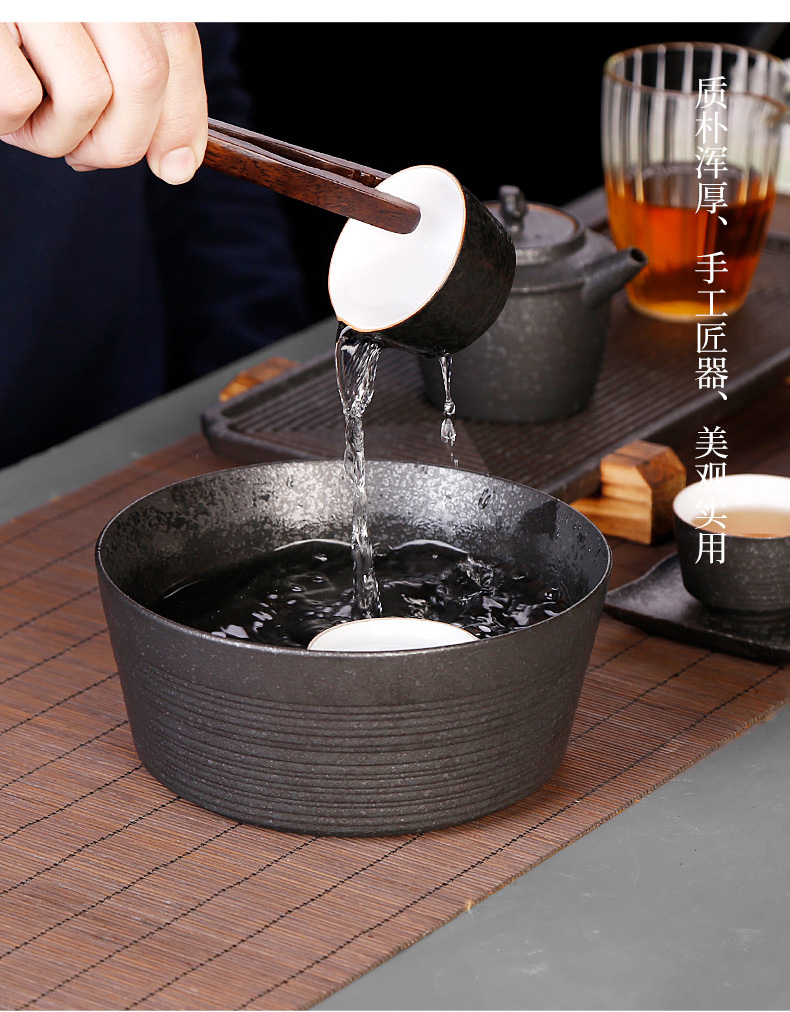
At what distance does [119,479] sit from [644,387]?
27.7 inches

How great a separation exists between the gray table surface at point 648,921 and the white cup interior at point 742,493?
0.94ft

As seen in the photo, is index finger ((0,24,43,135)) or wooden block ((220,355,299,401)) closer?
index finger ((0,24,43,135))

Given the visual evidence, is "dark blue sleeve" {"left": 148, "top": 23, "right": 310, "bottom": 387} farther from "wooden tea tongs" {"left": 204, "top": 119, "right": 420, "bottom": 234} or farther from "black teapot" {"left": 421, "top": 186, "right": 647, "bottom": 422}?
"wooden tea tongs" {"left": 204, "top": 119, "right": 420, "bottom": 234}

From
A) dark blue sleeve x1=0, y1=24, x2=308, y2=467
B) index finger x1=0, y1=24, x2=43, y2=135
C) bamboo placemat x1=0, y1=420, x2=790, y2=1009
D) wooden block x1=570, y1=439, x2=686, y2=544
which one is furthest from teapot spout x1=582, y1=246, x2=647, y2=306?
dark blue sleeve x1=0, y1=24, x2=308, y2=467

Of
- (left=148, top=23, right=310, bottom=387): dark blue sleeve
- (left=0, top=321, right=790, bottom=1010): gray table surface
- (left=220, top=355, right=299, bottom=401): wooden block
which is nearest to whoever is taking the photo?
(left=0, top=321, right=790, bottom=1010): gray table surface

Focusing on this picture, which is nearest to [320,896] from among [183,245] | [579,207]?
[579,207]

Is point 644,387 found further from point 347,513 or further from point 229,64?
point 229,64

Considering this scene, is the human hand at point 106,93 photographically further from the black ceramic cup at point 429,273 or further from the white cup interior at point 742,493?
the white cup interior at point 742,493

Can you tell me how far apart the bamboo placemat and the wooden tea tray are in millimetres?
335

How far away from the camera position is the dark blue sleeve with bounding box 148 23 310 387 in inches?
110

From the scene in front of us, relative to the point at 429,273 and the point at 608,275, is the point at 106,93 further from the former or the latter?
the point at 608,275

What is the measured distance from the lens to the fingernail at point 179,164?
112cm

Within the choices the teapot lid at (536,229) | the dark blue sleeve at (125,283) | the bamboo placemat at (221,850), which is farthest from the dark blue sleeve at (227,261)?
the bamboo placemat at (221,850)

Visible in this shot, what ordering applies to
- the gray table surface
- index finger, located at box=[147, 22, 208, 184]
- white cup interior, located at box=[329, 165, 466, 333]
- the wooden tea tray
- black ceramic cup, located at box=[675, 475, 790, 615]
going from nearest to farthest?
the gray table surface → index finger, located at box=[147, 22, 208, 184] → white cup interior, located at box=[329, 165, 466, 333] → black ceramic cup, located at box=[675, 475, 790, 615] → the wooden tea tray
